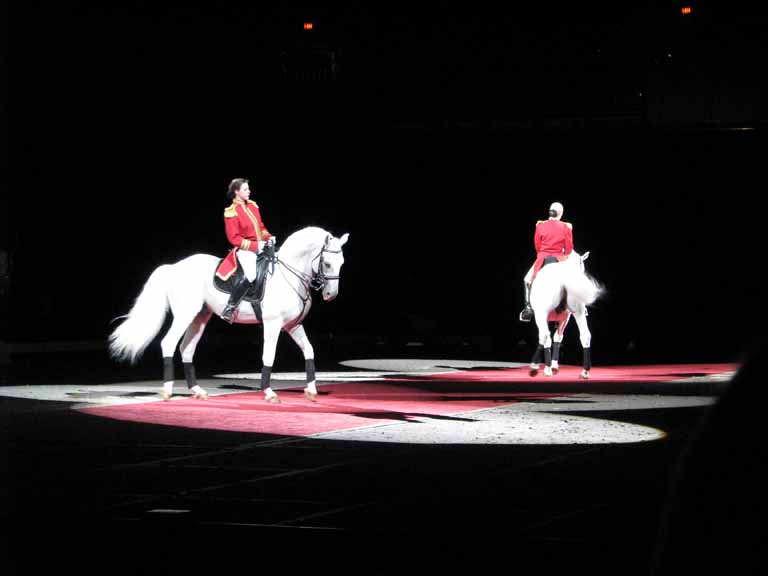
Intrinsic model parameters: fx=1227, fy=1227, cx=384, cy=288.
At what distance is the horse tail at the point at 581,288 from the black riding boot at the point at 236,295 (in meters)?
4.19

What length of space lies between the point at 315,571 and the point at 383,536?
712 mm

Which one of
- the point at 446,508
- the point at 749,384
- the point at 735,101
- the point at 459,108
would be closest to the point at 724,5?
the point at 735,101

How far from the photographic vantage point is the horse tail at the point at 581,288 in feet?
44.7

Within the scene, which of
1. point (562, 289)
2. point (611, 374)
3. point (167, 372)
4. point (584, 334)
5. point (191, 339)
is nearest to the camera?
point (167, 372)

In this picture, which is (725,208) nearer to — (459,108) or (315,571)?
(459,108)

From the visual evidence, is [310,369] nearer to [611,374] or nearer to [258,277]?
[258,277]

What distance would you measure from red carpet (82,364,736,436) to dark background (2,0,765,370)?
620cm

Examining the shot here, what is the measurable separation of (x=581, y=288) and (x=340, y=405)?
3739mm

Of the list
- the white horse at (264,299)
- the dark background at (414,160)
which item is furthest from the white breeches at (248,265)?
the dark background at (414,160)

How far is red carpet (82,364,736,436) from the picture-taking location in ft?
31.2

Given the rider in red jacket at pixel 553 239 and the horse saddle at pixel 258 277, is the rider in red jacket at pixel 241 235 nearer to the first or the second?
the horse saddle at pixel 258 277

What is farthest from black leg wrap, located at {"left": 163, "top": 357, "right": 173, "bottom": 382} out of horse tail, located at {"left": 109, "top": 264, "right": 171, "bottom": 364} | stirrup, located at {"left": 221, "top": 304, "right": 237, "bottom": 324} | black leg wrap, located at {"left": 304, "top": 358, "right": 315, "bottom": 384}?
black leg wrap, located at {"left": 304, "top": 358, "right": 315, "bottom": 384}

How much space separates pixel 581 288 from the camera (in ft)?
44.7

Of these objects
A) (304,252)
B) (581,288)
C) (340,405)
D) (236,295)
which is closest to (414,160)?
(581,288)
